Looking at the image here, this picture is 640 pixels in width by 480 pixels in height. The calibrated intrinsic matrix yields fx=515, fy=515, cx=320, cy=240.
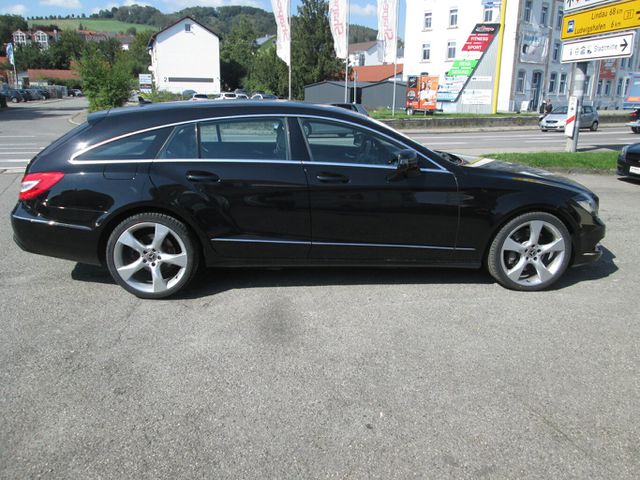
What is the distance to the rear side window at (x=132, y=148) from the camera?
4.17 meters

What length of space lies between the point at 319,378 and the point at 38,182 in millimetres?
2814

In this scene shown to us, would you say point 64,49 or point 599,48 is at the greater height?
point 64,49

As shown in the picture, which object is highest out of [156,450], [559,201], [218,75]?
[218,75]

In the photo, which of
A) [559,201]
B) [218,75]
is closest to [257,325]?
[559,201]

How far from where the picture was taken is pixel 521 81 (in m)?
44.1

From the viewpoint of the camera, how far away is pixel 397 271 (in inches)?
198

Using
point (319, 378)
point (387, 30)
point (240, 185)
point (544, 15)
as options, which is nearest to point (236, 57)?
point (544, 15)

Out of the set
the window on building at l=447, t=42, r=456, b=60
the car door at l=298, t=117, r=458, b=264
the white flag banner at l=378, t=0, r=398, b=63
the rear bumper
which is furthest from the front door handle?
the window on building at l=447, t=42, r=456, b=60

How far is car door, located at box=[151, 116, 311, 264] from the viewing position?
13.6ft

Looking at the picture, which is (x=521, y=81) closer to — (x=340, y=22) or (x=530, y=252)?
(x=340, y=22)

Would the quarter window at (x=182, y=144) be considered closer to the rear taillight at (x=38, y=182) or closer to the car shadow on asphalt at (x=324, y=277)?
the rear taillight at (x=38, y=182)

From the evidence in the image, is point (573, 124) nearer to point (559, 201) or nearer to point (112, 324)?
point (559, 201)

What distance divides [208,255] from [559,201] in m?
3.04

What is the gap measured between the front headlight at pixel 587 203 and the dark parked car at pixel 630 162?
6593 mm
